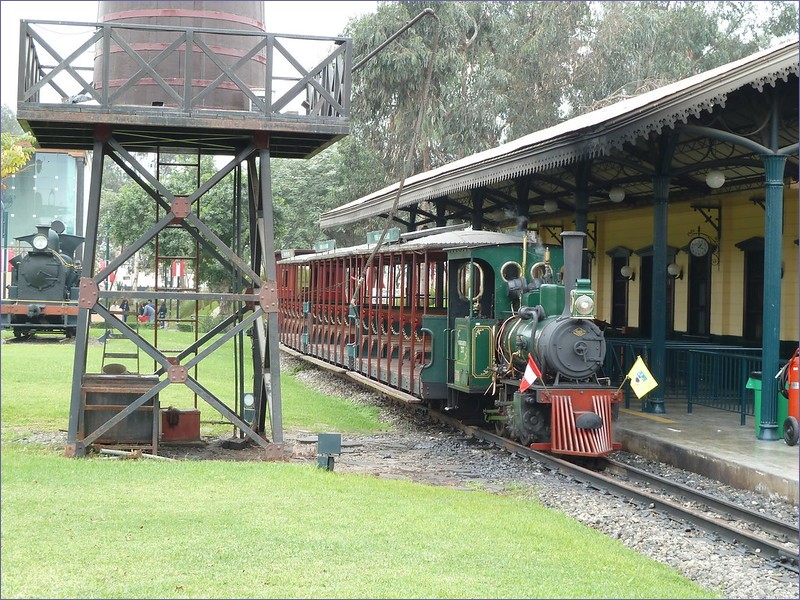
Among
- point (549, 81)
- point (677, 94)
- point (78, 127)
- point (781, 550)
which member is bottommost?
point (781, 550)

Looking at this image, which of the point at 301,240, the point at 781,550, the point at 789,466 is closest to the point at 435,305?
the point at 789,466

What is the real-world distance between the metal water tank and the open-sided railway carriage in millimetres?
3306

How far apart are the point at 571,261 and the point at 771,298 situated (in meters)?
2.73

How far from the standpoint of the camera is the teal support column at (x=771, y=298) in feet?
38.1

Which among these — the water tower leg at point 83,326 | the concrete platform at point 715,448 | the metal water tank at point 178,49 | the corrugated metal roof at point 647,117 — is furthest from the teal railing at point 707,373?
the water tower leg at point 83,326

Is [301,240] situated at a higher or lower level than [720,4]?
lower

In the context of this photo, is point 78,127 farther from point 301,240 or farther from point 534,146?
point 301,240

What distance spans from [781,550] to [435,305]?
25.0 ft

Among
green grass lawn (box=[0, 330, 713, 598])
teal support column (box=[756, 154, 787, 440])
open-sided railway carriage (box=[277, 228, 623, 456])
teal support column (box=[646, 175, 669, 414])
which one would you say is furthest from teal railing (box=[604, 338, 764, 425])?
green grass lawn (box=[0, 330, 713, 598])

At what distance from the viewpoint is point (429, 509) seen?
7.94m

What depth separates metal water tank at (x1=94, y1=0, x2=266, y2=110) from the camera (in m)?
10.2

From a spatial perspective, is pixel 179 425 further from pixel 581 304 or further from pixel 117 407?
pixel 581 304

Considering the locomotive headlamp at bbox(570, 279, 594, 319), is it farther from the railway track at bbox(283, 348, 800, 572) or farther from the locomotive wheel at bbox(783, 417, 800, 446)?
the locomotive wheel at bbox(783, 417, 800, 446)

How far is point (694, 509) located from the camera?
29.8 feet
